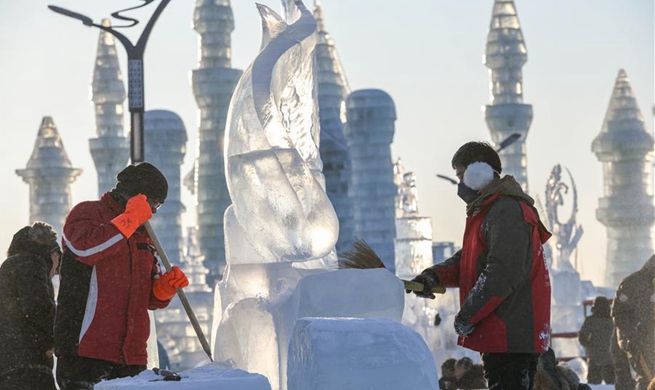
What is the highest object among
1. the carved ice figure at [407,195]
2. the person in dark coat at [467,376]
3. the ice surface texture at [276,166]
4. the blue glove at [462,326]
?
the carved ice figure at [407,195]

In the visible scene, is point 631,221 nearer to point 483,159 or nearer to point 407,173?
point 407,173

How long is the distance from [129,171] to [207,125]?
393 feet

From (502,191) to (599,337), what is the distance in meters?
10.2

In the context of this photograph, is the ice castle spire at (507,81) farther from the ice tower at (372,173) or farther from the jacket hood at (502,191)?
the jacket hood at (502,191)

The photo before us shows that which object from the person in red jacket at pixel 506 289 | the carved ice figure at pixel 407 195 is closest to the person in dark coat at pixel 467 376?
the person in red jacket at pixel 506 289

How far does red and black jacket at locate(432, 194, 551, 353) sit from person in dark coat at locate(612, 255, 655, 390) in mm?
4254

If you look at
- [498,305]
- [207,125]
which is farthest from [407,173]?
[498,305]

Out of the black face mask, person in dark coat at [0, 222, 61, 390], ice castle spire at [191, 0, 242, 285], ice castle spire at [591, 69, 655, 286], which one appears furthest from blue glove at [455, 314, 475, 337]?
ice castle spire at [591, 69, 655, 286]

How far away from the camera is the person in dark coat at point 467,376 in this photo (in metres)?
13.5

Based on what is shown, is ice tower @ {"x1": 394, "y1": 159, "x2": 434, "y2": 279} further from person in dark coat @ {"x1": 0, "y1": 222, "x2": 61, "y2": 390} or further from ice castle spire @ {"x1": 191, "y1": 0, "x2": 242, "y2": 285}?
person in dark coat @ {"x1": 0, "y1": 222, "x2": 61, "y2": 390}

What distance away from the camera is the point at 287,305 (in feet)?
34.5

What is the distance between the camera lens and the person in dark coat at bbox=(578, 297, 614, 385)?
54.7 ft

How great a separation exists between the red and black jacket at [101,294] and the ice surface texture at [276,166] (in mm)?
4067

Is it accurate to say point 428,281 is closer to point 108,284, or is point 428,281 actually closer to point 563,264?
point 108,284
